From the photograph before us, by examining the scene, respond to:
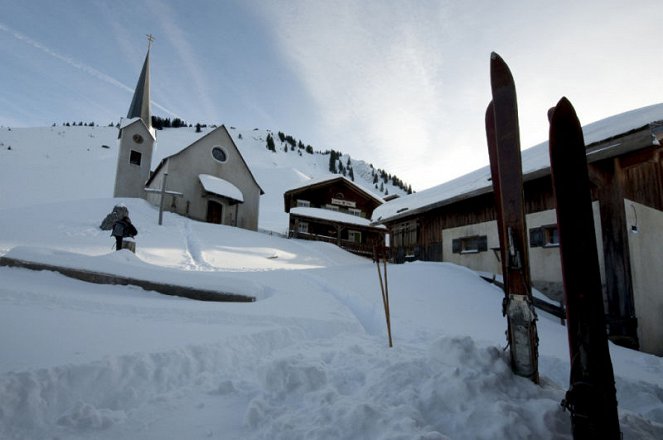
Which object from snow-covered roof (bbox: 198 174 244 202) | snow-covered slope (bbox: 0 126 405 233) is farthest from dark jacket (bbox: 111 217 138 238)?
snow-covered slope (bbox: 0 126 405 233)

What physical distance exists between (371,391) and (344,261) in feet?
52.4

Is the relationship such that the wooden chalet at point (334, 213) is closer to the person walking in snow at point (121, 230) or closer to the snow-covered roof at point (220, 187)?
the snow-covered roof at point (220, 187)

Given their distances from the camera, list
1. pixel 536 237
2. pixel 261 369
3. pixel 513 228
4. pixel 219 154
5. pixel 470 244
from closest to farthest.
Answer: pixel 261 369, pixel 513 228, pixel 536 237, pixel 470 244, pixel 219 154

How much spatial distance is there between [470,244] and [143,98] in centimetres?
3231

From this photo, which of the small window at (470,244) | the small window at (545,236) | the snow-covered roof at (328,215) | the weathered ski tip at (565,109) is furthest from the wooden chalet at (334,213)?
the weathered ski tip at (565,109)

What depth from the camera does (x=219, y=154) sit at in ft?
89.6

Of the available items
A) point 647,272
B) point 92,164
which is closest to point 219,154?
point 647,272

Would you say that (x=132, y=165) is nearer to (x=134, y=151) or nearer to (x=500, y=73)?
(x=134, y=151)

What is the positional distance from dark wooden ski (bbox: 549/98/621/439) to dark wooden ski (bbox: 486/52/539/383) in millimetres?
467

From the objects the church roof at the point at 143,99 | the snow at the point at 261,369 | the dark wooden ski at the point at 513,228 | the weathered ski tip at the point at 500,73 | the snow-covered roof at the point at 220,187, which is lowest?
the snow at the point at 261,369

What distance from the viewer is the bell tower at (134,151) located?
88.5 ft

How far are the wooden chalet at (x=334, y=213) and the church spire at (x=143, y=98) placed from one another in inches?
634

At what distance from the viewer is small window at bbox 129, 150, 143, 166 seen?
27736 millimetres

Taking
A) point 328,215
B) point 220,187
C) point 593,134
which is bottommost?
point 593,134
